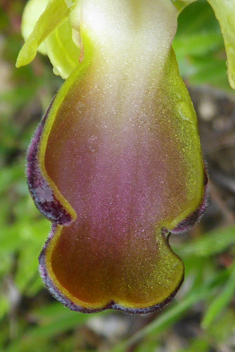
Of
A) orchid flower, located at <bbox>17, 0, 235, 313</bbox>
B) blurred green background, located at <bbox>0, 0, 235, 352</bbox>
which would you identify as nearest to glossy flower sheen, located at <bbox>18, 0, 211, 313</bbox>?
orchid flower, located at <bbox>17, 0, 235, 313</bbox>

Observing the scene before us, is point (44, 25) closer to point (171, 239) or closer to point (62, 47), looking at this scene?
point (62, 47)

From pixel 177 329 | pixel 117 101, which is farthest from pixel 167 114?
pixel 177 329

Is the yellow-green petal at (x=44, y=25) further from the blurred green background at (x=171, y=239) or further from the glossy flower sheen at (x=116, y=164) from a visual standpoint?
the blurred green background at (x=171, y=239)

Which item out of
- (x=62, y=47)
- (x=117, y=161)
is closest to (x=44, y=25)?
(x=62, y=47)

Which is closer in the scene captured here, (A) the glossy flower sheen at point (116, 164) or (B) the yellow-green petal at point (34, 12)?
(A) the glossy flower sheen at point (116, 164)

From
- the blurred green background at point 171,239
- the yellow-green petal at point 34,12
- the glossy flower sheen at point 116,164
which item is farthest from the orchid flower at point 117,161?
the blurred green background at point 171,239

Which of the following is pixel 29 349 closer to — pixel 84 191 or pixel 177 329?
pixel 177 329

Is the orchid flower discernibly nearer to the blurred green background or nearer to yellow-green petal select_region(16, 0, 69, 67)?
yellow-green petal select_region(16, 0, 69, 67)
